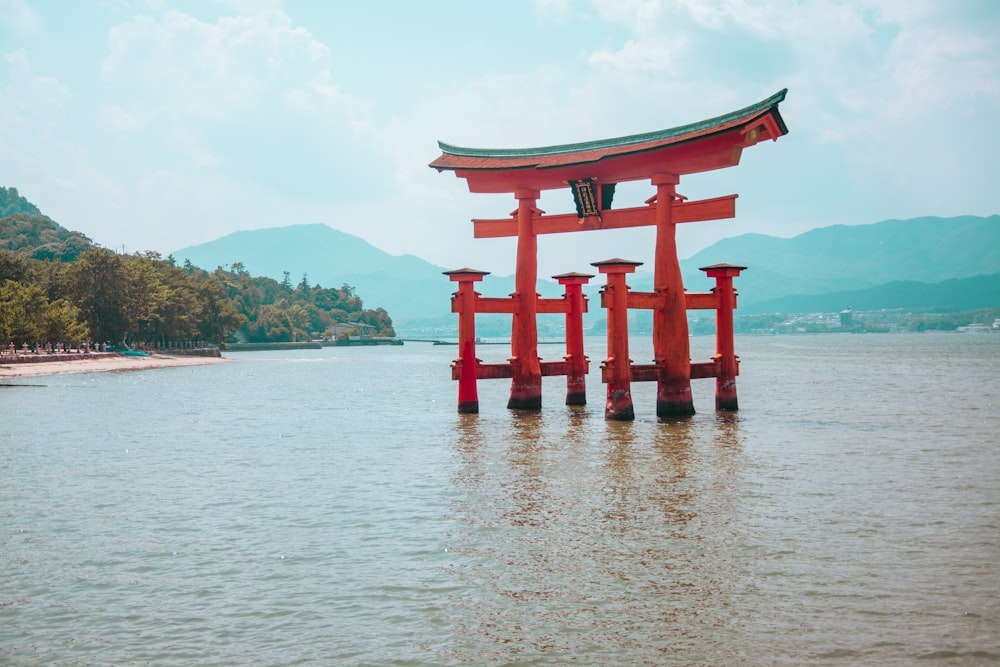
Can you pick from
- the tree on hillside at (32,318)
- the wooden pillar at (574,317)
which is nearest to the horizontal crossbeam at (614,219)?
the wooden pillar at (574,317)

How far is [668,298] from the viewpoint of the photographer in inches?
837

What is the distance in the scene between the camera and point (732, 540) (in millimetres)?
10422

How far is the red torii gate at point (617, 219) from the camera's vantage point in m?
20.4

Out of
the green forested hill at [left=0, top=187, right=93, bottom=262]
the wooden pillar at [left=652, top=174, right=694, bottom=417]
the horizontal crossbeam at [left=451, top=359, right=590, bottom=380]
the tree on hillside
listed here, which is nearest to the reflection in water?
the wooden pillar at [left=652, top=174, right=694, bottom=417]

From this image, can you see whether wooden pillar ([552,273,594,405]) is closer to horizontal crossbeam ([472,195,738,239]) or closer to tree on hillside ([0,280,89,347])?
horizontal crossbeam ([472,195,738,239])

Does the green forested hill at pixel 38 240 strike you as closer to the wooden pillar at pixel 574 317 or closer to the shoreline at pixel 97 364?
the shoreline at pixel 97 364

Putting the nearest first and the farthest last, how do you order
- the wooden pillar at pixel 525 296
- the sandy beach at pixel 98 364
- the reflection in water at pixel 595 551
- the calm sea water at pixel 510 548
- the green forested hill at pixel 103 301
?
the calm sea water at pixel 510 548 < the reflection in water at pixel 595 551 < the wooden pillar at pixel 525 296 < the sandy beach at pixel 98 364 < the green forested hill at pixel 103 301

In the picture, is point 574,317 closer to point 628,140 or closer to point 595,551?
point 628,140

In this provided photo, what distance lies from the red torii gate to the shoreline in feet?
109

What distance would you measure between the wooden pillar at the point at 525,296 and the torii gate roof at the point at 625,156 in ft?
2.20

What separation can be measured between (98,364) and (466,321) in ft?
164

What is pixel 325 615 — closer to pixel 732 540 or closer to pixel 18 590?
pixel 18 590

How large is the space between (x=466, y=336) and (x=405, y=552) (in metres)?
12.7

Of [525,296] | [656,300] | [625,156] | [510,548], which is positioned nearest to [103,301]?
[525,296]
